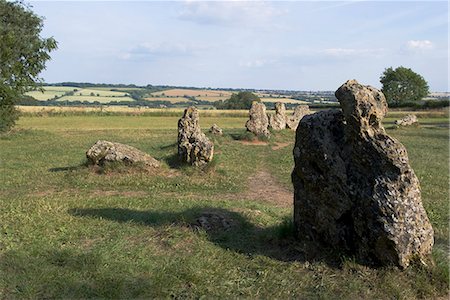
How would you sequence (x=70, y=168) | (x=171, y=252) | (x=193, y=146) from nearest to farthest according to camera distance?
1. (x=171, y=252)
2. (x=70, y=168)
3. (x=193, y=146)

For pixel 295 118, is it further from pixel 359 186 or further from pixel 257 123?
pixel 359 186

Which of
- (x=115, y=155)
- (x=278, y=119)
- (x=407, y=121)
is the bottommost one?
(x=115, y=155)

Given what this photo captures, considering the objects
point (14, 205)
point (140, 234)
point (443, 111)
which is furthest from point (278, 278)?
point (443, 111)

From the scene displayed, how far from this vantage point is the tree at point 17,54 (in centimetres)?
2923

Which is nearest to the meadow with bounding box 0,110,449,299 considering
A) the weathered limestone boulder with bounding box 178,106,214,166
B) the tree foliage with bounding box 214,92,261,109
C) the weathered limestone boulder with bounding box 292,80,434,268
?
the weathered limestone boulder with bounding box 292,80,434,268

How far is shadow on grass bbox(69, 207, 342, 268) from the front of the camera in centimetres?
711

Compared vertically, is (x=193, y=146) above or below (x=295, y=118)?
below

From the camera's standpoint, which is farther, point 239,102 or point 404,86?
point 404,86

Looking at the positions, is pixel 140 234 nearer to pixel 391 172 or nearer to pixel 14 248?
pixel 14 248

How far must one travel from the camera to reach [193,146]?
1661 centimetres

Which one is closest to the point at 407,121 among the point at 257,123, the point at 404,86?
the point at 257,123

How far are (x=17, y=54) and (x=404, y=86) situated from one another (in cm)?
9348

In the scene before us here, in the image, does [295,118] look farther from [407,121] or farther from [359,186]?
[359,186]

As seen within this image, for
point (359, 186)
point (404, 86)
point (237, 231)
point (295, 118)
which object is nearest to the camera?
point (359, 186)
